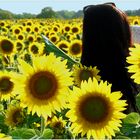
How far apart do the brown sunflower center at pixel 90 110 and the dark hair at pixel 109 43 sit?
1087mm

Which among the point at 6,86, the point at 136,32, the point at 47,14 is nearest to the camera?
the point at 6,86

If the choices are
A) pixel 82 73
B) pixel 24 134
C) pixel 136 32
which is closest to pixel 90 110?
pixel 24 134

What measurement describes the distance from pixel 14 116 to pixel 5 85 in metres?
0.70

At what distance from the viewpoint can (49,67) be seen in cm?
194

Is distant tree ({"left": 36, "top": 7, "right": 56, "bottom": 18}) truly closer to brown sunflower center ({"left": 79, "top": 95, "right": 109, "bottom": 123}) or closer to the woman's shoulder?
the woman's shoulder

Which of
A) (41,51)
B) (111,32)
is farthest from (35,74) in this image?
(41,51)

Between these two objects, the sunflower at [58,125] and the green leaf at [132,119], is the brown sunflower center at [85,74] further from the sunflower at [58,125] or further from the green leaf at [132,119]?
the green leaf at [132,119]

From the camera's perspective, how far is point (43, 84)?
1.95 metres

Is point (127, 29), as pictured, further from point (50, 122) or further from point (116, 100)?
point (116, 100)

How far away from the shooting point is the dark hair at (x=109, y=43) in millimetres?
2967

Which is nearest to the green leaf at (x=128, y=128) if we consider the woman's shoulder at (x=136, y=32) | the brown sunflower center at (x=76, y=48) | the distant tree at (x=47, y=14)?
the brown sunflower center at (x=76, y=48)

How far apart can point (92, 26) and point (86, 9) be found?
104mm

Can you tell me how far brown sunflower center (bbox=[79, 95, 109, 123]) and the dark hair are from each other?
42.8 inches

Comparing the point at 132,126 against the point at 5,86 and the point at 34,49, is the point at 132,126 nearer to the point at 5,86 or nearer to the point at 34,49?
the point at 5,86
